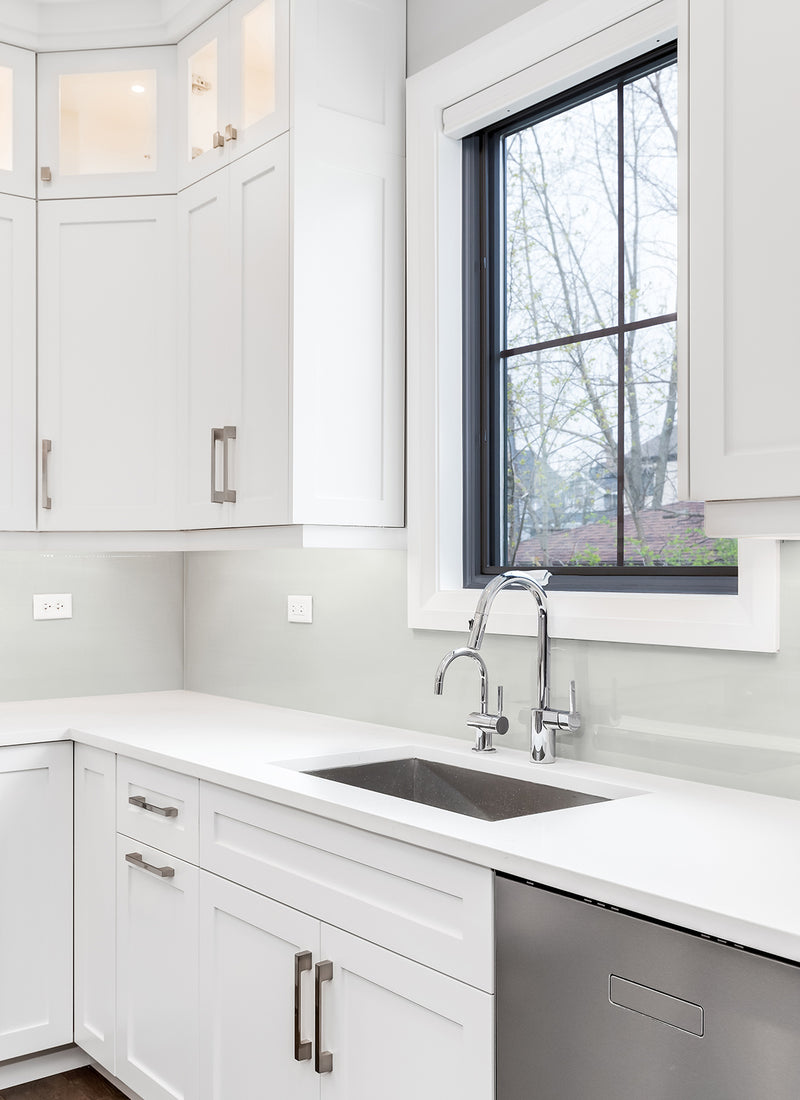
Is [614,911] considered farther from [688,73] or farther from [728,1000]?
[688,73]

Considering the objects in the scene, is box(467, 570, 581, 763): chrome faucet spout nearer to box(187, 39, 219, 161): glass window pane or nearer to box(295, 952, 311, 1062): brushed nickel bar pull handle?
box(295, 952, 311, 1062): brushed nickel bar pull handle

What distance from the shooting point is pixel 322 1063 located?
1764mm

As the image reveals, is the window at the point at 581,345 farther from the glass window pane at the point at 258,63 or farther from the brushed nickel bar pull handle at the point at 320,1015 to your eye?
the brushed nickel bar pull handle at the point at 320,1015

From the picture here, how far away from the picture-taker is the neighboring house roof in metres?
2.04

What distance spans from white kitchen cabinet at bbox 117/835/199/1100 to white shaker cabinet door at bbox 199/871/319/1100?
0.05 m

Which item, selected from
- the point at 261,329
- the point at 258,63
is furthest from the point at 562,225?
the point at 258,63

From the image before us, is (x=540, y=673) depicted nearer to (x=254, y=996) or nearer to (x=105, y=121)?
(x=254, y=996)

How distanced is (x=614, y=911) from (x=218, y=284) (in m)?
1.88

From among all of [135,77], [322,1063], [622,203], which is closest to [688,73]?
[622,203]

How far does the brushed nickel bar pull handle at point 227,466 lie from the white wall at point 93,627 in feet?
2.96

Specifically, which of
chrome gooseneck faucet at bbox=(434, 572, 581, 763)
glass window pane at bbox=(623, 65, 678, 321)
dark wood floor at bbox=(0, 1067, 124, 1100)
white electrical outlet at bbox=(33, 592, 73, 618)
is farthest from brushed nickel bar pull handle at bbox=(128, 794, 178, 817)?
glass window pane at bbox=(623, 65, 678, 321)

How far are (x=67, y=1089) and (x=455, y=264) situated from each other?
87.6 inches

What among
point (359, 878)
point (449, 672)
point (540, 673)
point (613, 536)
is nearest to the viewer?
point (359, 878)

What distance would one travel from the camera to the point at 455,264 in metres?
2.47
